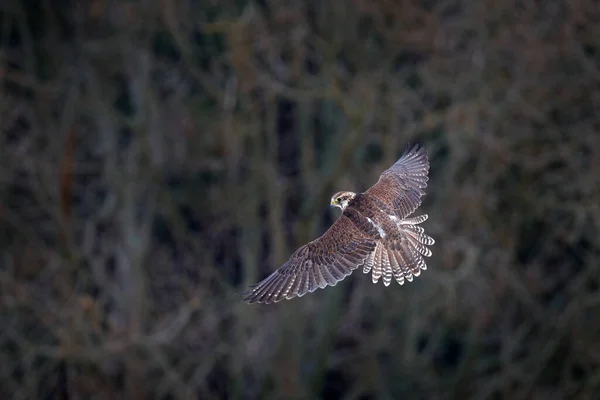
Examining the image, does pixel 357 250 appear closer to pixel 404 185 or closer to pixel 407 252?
pixel 407 252

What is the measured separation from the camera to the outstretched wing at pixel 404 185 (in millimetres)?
9898

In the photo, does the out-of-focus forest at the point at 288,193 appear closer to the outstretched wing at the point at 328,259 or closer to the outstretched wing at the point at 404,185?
the outstretched wing at the point at 404,185

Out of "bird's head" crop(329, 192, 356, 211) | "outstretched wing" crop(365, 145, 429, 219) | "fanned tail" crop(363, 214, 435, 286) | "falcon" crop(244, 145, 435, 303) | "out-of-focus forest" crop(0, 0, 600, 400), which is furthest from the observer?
"out-of-focus forest" crop(0, 0, 600, 400)

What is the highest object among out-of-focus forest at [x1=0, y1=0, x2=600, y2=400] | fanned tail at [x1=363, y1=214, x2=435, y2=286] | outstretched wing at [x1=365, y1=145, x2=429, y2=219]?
out-of-focus forest at [x1=0, y1=0, x2=600, y2=400]

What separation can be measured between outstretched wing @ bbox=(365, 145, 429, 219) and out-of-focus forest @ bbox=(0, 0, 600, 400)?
14.7ft

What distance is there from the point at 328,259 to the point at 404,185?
41.6 inches

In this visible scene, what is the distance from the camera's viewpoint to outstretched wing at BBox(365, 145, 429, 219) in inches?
390

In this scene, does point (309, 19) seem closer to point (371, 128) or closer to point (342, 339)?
point (371, 128)

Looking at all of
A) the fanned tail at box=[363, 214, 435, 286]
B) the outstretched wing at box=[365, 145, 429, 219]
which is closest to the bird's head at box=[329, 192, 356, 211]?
the outstretched wing at box=[365, 145, 429, 219]

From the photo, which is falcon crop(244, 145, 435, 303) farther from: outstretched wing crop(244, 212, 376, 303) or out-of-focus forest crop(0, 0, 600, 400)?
out-of-focus forest crop(0, 0, 600, 400)

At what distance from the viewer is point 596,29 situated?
15.9m

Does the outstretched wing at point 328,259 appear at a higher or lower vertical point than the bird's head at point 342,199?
lower

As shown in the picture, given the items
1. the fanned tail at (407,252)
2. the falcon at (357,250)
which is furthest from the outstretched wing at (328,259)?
the fanned tail at (407,252)

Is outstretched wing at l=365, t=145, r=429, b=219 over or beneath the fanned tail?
over
